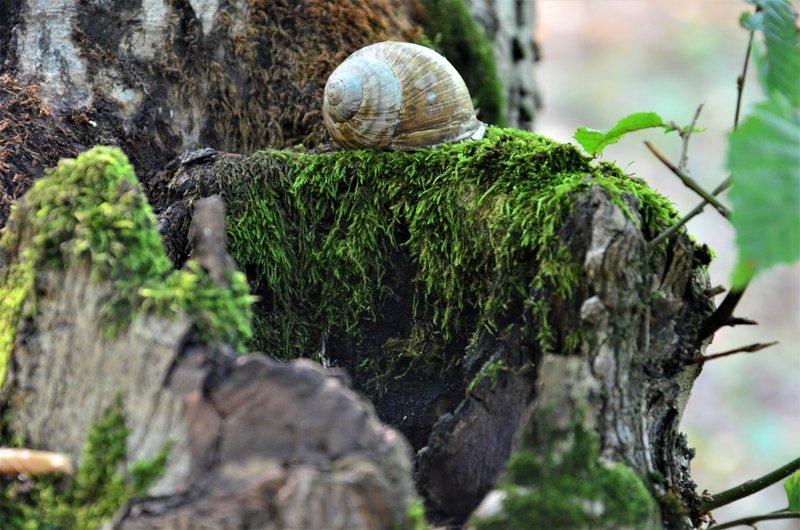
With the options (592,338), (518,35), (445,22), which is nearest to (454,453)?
(592,338)

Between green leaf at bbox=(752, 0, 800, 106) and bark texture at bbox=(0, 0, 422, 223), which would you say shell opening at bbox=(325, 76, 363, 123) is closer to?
bark texture at bbox=(0, 0, 422, 223)

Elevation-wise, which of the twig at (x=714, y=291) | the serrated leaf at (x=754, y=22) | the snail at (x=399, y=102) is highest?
the snail at (x=399, y=102)

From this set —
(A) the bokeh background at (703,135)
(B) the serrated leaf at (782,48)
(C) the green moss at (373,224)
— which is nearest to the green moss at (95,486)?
(C) the green moss at (373,224)

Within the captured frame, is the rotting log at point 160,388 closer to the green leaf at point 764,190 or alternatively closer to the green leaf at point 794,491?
the green leaf at point 764,190

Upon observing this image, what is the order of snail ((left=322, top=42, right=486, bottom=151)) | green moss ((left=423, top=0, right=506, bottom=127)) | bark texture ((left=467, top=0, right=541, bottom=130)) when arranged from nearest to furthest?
snail ((left=322, top=42, right=486, bottom=151)) < green moss ((left=423, top=0, right=506, bottom=127)) < bark texture ((left=467, top=0, right=541, bottom=130))

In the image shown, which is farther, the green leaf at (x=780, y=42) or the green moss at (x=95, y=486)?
the green leaf at (x=780, y=42)

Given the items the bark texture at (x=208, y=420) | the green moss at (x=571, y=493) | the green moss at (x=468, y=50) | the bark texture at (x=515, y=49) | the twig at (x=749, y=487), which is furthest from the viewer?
the bark texture at (x=515, y=49)

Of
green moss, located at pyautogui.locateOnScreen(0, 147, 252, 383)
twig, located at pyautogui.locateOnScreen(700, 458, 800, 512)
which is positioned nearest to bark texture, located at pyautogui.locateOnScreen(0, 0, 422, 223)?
green moss, located at pyautogui.locateOnScreen(0, 147, 252, 383)

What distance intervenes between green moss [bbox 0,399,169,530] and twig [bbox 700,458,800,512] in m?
1.46

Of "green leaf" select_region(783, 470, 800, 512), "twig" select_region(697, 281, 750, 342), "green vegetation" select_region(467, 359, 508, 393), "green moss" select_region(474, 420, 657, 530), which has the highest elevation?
"twig" select_region(697, 281, 750, 342)

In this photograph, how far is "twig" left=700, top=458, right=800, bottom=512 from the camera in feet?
6.13

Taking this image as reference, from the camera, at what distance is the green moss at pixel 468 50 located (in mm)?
3307

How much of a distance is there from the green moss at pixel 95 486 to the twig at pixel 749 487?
57.5 inches

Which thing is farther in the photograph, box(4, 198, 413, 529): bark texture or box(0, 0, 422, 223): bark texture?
box(0, 0, 422, 223): bark texture
